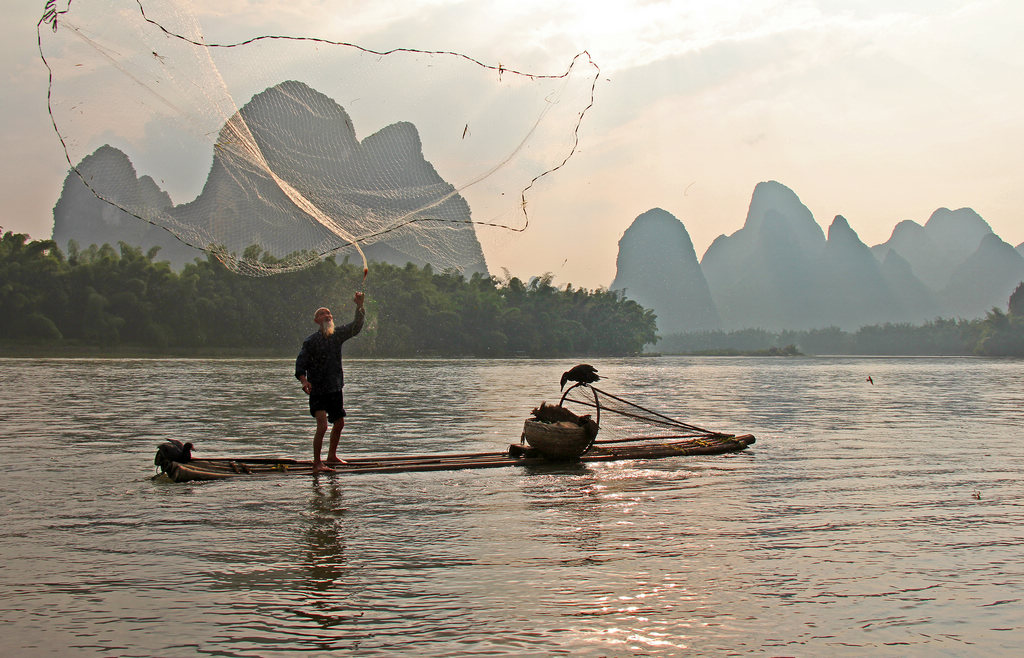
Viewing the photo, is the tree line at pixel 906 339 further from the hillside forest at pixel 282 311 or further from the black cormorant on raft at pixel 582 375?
the black cormorant on raft at pixel 582 375

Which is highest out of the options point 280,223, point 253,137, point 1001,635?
point 253,137

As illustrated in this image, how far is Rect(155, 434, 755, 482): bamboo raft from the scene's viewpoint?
938 centimetres

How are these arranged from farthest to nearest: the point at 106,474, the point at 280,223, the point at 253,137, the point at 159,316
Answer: the point at 159,316 → the point at 280,223 → the point at 253,137 → the point at 106,474

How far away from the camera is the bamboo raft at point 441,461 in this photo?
30.8 feet

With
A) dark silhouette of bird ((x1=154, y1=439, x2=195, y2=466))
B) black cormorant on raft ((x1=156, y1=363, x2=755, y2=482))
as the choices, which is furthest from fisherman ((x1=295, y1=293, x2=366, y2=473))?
dark silhouette of bird ((x1=154, y1=439, x2=195, y2=466))

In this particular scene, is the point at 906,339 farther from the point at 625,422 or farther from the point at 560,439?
the point at 560,439

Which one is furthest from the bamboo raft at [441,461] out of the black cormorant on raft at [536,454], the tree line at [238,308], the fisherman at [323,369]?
the tree line at [238,308]

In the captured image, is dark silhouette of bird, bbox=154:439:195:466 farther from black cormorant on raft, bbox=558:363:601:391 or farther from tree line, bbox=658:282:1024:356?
tree line, bbox=658:282:1024:356

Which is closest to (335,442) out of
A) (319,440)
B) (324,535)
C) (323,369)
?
(319,440)

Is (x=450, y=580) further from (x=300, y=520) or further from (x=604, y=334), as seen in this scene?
(x=604, y=334)

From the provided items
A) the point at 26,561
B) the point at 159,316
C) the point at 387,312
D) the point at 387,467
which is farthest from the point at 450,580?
the point at 387,312

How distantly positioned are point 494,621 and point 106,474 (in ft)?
22.3

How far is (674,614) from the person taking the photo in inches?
188

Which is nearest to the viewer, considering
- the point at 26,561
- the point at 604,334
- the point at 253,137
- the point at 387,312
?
the point at 26,561
